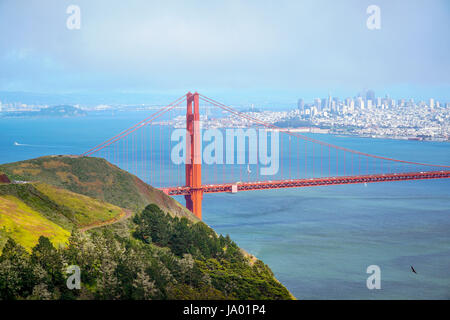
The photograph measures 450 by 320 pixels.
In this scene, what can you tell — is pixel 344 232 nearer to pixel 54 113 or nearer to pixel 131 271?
pixel 131 271

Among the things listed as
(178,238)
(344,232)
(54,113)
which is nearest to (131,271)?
(178,238)

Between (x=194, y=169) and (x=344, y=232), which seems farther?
(x=194, y=169)

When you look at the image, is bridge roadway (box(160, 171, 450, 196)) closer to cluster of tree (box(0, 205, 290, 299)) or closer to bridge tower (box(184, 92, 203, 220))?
bridge tower (box(184, 92, 203, 220))

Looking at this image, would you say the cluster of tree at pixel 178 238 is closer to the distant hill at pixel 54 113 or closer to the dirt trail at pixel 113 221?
the dirt trail at pixel 113 221

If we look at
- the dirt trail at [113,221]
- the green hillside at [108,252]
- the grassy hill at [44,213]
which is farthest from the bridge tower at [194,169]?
the grassy hill at [44,213]

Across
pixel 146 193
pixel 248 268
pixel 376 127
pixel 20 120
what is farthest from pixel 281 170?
pixel 20 120
